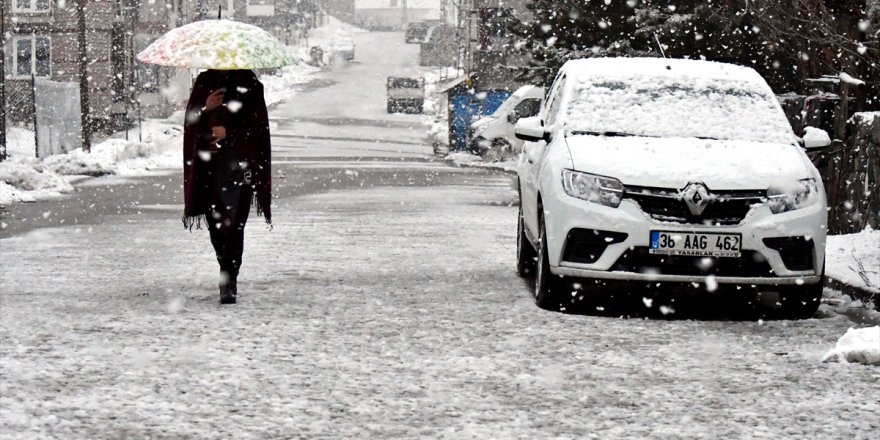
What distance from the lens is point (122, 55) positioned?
5584 cm

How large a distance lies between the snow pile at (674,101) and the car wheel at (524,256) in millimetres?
1370

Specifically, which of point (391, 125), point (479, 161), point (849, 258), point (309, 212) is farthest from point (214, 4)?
point (849, 258)

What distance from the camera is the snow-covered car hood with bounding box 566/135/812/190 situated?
8508 millimetres

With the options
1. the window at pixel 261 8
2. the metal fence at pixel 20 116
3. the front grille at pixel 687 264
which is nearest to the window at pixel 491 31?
the metal fence at pixel 20 116

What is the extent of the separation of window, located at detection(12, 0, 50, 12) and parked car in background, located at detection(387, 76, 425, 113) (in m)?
19.9

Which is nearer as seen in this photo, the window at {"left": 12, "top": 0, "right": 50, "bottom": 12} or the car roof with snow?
the car roof with snow

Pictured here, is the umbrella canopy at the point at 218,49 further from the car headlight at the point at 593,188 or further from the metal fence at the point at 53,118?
the metal fence at the point at 53,118

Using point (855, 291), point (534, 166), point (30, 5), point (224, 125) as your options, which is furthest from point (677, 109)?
point (30, 5)

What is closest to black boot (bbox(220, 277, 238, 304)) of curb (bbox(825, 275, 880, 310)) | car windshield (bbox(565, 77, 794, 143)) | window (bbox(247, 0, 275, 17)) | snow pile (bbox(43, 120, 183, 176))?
car windshield (bbox(565, 77, 794, 143))

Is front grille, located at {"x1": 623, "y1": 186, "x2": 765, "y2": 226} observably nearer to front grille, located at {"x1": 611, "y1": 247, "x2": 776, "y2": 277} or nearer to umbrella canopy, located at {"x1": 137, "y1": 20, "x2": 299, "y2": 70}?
front grille, located at {"x1": 611, "y1": 247, "x2": 776, "y2": 277}

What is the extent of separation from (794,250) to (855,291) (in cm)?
141

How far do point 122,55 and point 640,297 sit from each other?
48698 mm

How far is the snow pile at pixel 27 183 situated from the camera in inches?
774

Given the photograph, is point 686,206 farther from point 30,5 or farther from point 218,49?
point 30,5
